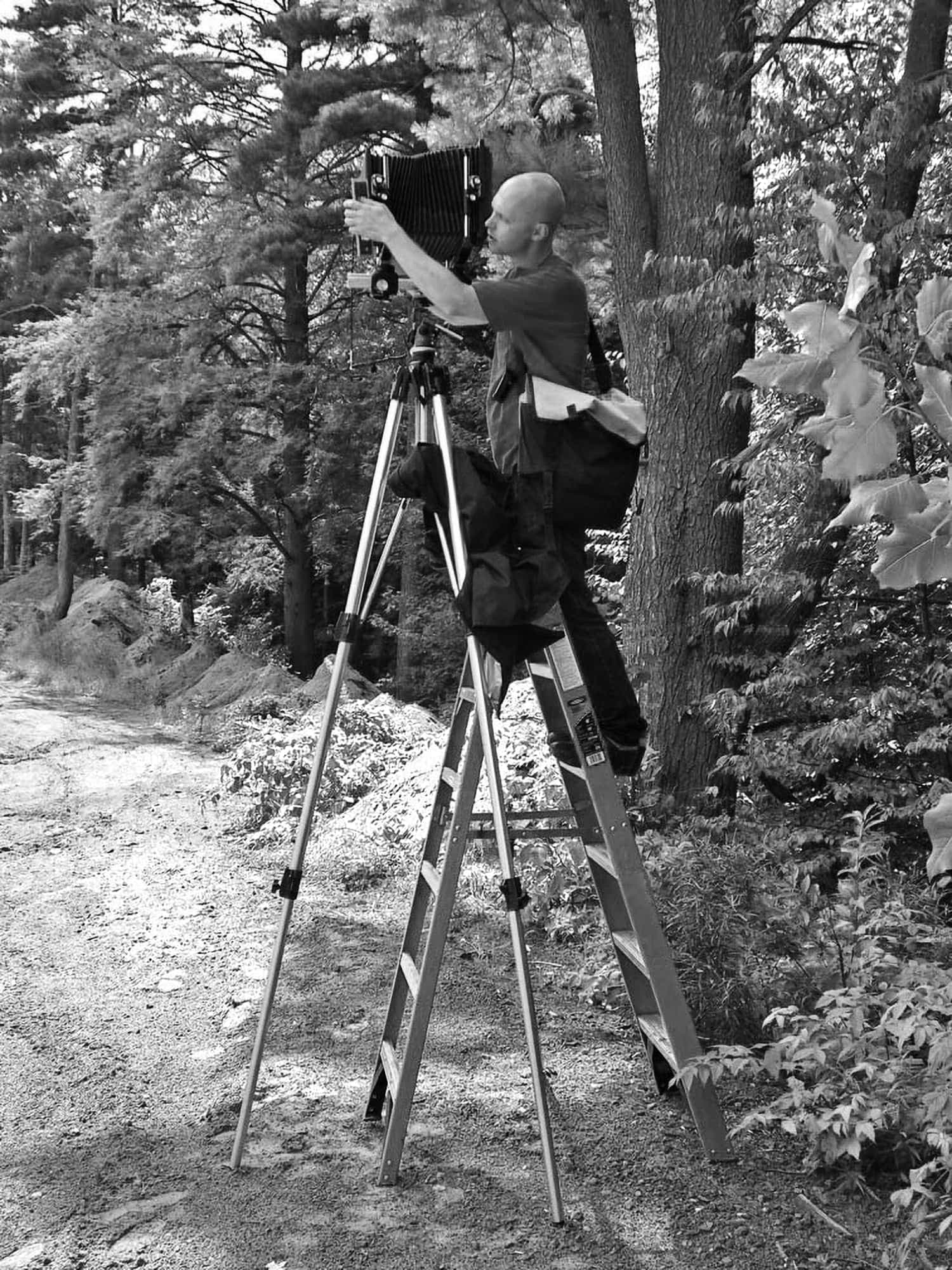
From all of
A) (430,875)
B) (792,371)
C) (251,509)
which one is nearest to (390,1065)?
(430,875)

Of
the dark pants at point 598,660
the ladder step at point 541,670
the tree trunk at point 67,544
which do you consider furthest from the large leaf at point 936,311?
the tree trunk at point 67,544

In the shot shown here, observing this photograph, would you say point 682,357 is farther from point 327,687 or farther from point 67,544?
point 67,544

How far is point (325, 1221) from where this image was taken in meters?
2.69

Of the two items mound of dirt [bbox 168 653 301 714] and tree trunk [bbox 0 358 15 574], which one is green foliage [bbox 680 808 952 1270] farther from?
tree trunk [bbox 0 358 15 574]

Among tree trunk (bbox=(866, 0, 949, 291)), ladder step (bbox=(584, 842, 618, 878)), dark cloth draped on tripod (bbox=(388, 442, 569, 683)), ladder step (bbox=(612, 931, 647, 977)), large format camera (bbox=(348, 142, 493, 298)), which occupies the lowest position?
ladder step (bbox=(612, 931, 647, 977))

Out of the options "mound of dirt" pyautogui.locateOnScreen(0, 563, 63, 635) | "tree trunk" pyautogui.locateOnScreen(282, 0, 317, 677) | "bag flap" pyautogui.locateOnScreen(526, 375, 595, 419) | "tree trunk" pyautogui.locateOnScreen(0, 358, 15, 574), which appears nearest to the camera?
"bag flap" pyautogui.locateOnScreen(526, 375, 595, 419)

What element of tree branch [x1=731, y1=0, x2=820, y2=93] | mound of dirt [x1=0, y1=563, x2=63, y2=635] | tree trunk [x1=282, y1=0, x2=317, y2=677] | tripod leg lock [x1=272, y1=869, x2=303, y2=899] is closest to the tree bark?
tree branch [x1=731, y1=0, x2=820, y2=93]

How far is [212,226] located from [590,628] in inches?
433

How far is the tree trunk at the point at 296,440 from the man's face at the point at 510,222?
1012 centimetres

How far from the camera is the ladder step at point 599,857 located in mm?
3176

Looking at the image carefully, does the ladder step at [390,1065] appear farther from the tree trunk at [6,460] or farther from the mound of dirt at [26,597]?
the tree trunk at [6,460]

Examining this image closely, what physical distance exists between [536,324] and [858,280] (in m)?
1.98

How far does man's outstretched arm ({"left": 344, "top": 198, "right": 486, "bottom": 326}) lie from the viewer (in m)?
2.64

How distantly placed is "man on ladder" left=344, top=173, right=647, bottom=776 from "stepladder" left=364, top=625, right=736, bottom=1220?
0.18 metres
